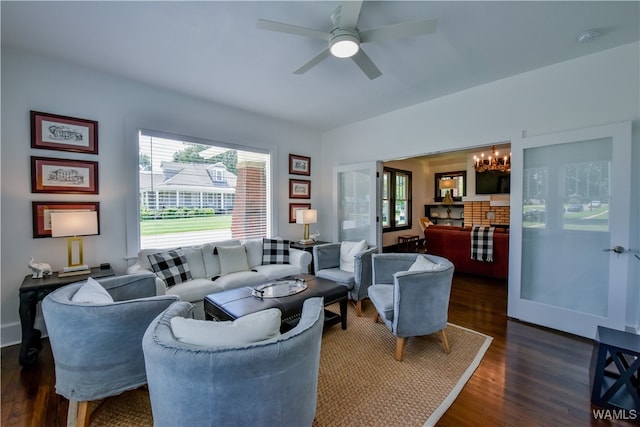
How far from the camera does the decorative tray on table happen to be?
2.56 meters

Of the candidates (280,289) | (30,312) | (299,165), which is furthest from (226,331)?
(299,165)

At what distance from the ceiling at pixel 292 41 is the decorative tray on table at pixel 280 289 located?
234 cm

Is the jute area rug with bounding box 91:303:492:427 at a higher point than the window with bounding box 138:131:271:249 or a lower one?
lower

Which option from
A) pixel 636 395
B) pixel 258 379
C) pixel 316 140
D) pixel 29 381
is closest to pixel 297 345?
pixel 258 379

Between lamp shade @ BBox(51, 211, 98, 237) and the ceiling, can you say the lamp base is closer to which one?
lamp shade @ BBox(51, 211, 98, 237)

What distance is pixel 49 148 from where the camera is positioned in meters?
2.75

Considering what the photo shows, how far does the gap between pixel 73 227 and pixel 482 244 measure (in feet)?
18.1

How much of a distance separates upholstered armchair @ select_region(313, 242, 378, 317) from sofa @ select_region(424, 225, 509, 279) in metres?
2.15

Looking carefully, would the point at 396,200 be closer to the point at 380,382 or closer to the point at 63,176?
the point at 380,382

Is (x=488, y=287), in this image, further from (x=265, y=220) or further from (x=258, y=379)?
(x=258, y=379)

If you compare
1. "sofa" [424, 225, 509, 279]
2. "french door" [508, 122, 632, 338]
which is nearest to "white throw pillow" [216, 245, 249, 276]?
"french door" [508, 122, 632, 338]

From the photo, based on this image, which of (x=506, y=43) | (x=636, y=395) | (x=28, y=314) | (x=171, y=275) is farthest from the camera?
(x=171, y=275)

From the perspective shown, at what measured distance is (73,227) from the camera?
2.55 meters

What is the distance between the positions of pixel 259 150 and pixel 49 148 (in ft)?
8.26
